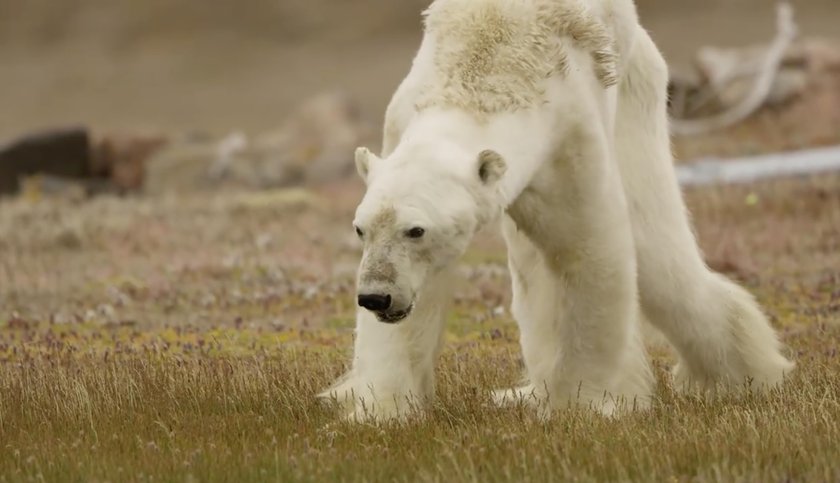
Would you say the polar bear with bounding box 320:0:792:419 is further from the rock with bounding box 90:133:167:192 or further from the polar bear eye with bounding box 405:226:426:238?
the rock with bounding box 90:133:167:192

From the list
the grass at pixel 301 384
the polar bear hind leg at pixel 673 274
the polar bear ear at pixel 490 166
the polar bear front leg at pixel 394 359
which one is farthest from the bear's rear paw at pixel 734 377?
the polar bear ear at pixel 490 166

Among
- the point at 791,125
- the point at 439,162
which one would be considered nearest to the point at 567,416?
the point at 439,162

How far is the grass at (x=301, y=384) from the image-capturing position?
6.18 metres

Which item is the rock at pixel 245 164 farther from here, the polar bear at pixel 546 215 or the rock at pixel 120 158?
the polar bear at pixel 546 215

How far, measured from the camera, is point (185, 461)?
6195mm

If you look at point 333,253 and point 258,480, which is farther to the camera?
point 333,253

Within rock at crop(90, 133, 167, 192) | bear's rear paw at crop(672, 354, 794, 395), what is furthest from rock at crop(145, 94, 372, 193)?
bear's rear paw at crop(672, 354, 794, 395)

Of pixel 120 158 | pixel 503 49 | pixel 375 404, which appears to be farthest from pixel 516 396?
pixel 120 158

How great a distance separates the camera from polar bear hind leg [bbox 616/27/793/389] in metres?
8.21

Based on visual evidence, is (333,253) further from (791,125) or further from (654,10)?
(654,10)

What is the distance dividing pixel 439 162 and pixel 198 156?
87.0 ft

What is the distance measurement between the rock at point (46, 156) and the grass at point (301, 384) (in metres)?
13.9

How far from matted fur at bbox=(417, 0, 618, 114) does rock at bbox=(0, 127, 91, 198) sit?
25.0 metres

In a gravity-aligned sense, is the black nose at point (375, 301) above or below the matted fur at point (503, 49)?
below
